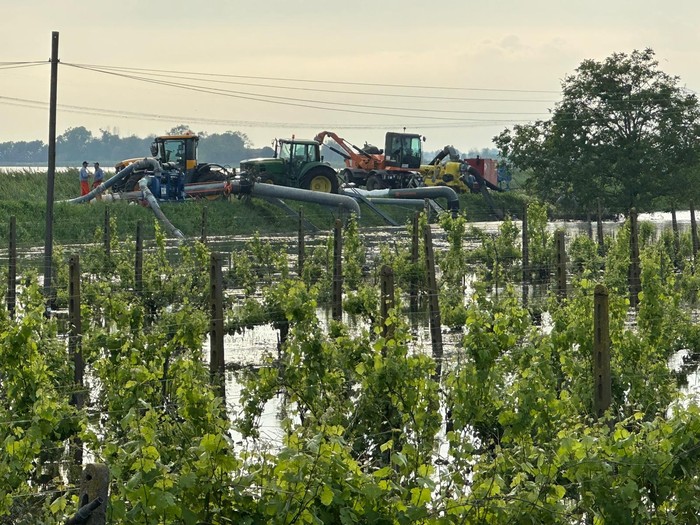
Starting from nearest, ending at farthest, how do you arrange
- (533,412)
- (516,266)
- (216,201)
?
(533,412), (516,266), (216,201)

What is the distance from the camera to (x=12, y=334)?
10156mm

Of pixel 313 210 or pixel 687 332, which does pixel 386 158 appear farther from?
pixel 687 332

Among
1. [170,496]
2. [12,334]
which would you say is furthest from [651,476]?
[12,334]

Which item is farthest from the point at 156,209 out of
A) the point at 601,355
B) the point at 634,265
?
the point at 601,355

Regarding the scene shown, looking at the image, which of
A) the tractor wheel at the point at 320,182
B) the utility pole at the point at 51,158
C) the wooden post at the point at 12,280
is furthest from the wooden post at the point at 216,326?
the tractor wheel at the point at 320,182

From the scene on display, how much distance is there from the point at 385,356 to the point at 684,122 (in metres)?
34.5

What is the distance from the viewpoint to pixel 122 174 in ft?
127

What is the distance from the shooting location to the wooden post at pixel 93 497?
5.20 metres

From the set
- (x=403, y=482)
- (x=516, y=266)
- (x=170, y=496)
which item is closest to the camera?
(x=170, y=496)

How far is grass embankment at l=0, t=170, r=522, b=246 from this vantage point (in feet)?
114

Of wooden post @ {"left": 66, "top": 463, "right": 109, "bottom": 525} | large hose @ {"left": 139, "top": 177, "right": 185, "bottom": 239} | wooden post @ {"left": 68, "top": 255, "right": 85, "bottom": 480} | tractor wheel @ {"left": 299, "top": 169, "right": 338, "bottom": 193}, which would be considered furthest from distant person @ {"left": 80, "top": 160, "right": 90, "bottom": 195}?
wooden post @ {"left": 66, "top": 463, "right": 109, "bottom": 525}

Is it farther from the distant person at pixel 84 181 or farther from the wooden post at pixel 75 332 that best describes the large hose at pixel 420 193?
the wooden post at pixel 75 332

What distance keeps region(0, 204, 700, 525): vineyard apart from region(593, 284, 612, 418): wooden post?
3 cm

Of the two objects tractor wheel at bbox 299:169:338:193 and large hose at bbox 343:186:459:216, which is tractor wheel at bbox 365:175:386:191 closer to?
large hose at bbox 343:186:459:216
